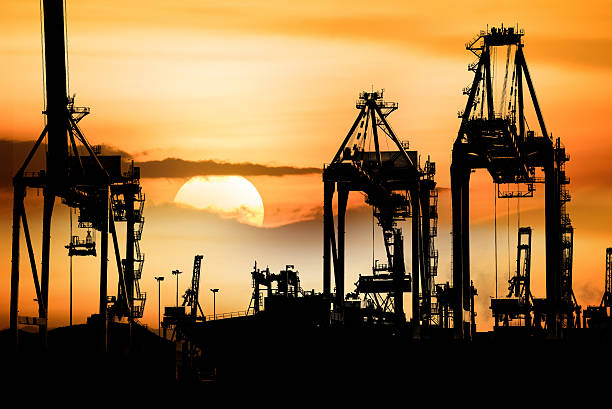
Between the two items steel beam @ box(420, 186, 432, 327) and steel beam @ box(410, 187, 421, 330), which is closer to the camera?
steel beam @ box(410, 187, 421, 330)

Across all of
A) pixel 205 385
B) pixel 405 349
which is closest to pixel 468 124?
pixel 405 349

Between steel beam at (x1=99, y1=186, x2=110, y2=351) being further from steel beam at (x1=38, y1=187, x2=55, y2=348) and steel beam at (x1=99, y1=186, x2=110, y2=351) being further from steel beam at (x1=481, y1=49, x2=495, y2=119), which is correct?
steel beam at (x1=481, y1=49, x2=495, y2=119)

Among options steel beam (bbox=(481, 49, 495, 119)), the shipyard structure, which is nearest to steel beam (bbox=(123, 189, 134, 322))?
the shipyard structure

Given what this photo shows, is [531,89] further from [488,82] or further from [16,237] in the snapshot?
[16,237]

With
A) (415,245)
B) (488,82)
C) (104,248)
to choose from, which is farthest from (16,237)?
(488,82)

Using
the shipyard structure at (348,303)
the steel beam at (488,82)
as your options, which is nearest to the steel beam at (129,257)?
the shipyard structure at (348,303)

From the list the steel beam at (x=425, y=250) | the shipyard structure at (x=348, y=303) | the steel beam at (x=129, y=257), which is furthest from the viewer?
the steel beam at (x=129, y=257)

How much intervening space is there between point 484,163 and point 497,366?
1278cm

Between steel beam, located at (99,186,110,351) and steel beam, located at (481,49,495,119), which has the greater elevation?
steel beam, located at (481,49,495,119)

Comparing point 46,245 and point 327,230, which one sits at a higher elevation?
point 327,230

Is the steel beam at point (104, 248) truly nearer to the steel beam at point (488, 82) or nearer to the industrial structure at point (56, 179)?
the industrial structure at point (56, 179)

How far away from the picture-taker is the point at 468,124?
2734 inches

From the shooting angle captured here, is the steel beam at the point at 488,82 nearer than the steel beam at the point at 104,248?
Yes

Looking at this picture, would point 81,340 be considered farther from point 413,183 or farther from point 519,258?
point 519,258
